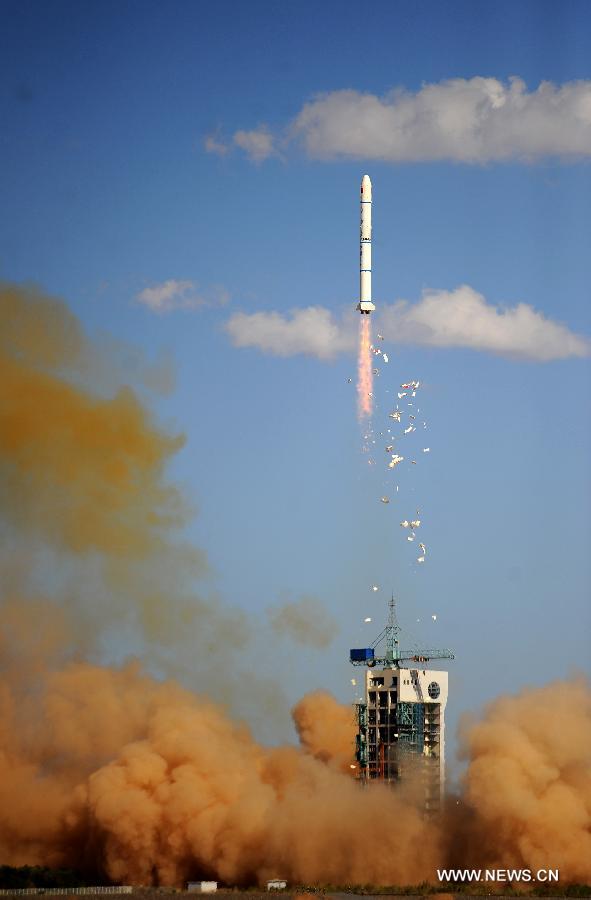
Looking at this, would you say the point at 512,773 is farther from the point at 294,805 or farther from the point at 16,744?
the point at 16,744

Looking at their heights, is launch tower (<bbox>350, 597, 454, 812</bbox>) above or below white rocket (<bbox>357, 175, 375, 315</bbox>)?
below

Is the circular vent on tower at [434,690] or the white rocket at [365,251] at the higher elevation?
the white rocket at [365,251]

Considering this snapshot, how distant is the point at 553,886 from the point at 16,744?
29.7 m

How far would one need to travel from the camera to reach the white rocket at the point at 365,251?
→ 8706 centimetres

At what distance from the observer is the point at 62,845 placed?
91.4m

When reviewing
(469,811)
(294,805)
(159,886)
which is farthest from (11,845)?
(469,811)

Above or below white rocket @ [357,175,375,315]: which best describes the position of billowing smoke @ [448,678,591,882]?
below

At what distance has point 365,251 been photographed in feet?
289

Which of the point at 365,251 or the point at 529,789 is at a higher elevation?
the point at 365,251

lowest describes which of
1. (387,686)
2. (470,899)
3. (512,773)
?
(470,899)

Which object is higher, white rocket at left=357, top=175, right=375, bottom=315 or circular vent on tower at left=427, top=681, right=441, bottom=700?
white rocket at left=357, top=175, right=375, bottom=315

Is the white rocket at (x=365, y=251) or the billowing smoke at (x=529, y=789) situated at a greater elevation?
the white rocket at (x=365, y=251)

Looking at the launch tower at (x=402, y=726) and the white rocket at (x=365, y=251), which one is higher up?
the white rocket at (x=365, y=251)

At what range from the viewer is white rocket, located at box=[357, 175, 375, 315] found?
286 feet
